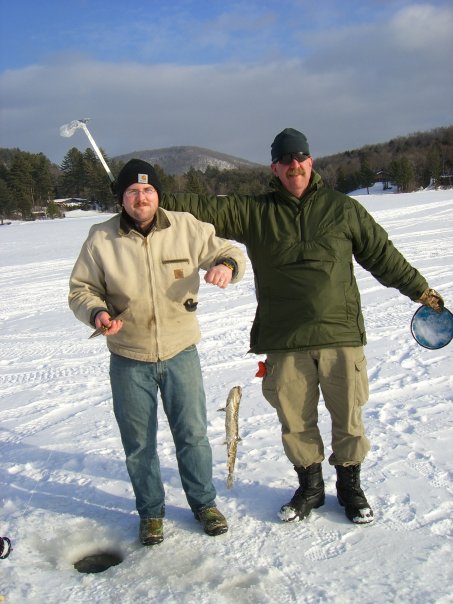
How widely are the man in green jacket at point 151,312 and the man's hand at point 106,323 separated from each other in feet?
0.06

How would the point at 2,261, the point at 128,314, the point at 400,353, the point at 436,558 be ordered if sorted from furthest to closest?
1. the point at 2,261
2. the point at 400,353
3. the point at 128,314
4. the point at 436,558

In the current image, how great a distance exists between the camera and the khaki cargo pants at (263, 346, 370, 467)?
332 centimetres

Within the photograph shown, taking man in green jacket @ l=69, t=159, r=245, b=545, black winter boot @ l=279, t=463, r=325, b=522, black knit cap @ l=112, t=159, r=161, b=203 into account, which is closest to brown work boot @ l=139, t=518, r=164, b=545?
man in green jacket @ l=69, t=159, r=245, b=545

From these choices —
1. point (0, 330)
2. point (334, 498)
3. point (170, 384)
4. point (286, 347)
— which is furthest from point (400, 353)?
point (0, 330)

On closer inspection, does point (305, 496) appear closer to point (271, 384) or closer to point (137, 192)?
point (271, 384)

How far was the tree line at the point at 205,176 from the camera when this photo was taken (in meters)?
66.2

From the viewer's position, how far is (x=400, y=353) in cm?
633

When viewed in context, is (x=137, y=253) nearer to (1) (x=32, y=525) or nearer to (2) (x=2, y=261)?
(1) (x=32, y=525)

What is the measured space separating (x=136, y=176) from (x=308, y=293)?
1.17 meters

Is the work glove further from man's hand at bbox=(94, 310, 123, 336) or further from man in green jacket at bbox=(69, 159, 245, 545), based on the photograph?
man's hand at bbox=(94, 310, 123, 336)

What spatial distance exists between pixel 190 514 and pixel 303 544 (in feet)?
2.55

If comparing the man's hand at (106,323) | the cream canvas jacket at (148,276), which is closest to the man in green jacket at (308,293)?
the cream canvas jacket at (148,276)

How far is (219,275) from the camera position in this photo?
3.00m

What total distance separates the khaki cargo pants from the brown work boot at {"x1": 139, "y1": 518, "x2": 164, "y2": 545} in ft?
2.92
